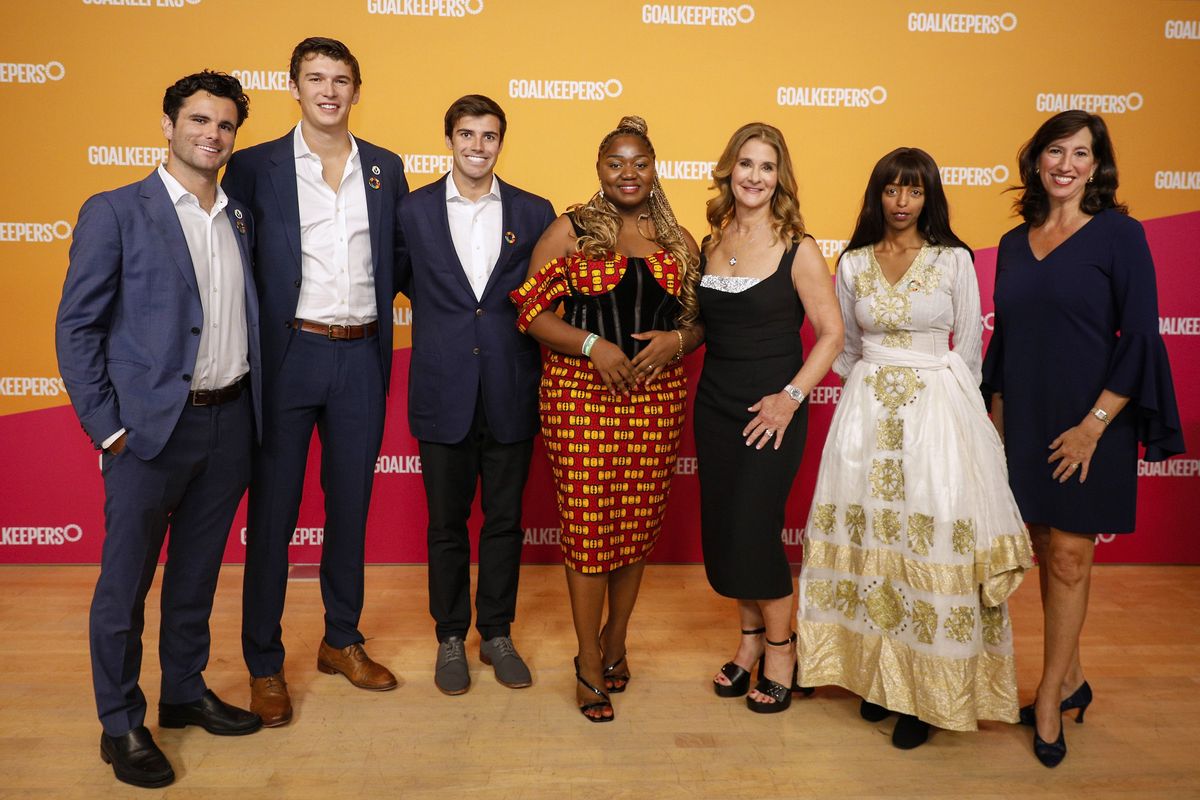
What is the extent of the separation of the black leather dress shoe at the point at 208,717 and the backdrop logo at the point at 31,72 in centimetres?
294

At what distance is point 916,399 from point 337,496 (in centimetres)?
181

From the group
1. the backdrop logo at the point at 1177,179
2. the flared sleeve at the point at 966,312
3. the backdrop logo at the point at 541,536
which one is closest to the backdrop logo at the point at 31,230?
the backdrop logo at the point at 541,536

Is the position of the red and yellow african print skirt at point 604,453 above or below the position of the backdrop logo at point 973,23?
below

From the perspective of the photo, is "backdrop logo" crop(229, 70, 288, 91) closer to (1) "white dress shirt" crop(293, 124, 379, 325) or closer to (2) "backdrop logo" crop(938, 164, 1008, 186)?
(1) "white dress shirt" crop(293, 124, 379, 325)

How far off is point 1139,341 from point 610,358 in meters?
1.42

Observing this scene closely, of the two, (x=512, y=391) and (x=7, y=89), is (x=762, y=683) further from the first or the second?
(x=7, y=89)

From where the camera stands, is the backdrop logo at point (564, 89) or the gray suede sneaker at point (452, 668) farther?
the backdrop logo at point (564, 89)

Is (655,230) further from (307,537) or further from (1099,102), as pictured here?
(1099,102)

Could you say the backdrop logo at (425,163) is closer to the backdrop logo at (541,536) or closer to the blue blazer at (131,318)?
the backdrop logo at (541,536)

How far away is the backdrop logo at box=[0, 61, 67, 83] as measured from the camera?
12.9 ft

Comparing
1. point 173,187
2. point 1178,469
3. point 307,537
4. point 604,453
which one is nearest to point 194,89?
point 173,187

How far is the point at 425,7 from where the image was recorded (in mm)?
3979

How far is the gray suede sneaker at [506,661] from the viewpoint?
295 centimetres

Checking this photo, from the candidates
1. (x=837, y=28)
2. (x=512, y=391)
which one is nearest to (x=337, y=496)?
(x=512, y=391)
